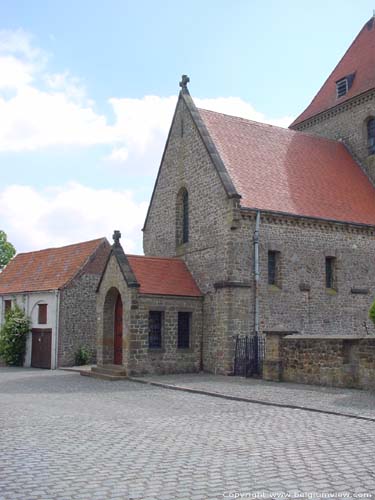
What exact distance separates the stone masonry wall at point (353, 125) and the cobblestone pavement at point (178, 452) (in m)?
18.7

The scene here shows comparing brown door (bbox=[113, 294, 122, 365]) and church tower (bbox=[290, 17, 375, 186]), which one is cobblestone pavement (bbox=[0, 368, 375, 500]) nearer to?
brown door (bbox=[113, 294, 122, 365])

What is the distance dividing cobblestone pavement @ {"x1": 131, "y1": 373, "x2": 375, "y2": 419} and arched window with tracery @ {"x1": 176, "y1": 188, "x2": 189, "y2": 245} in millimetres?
6915

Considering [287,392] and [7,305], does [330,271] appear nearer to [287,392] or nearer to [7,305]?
[287,392]

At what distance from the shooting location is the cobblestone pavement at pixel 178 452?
6234mm


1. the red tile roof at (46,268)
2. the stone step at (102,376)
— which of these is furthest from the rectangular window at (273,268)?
the red tile roof at (46,268)

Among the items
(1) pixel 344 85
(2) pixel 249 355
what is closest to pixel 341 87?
(1) pixel 344 85

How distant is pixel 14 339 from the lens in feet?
96.8

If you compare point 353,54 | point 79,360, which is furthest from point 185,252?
point 353,54

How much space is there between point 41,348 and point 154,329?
9336 mm

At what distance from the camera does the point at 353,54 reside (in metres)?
32.5

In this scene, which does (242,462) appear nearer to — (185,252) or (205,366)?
(205,366)

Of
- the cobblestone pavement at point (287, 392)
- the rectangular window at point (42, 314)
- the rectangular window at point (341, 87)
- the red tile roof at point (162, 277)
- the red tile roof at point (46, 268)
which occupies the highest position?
the rectangular window at point (341, 87)

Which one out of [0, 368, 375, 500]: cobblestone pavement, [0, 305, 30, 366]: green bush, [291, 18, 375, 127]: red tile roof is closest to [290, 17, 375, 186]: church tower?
Result: [291, 18, 375, 127]: red tile roof

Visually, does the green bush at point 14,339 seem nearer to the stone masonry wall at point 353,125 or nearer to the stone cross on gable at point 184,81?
the stone cross on gable at point 184,81
